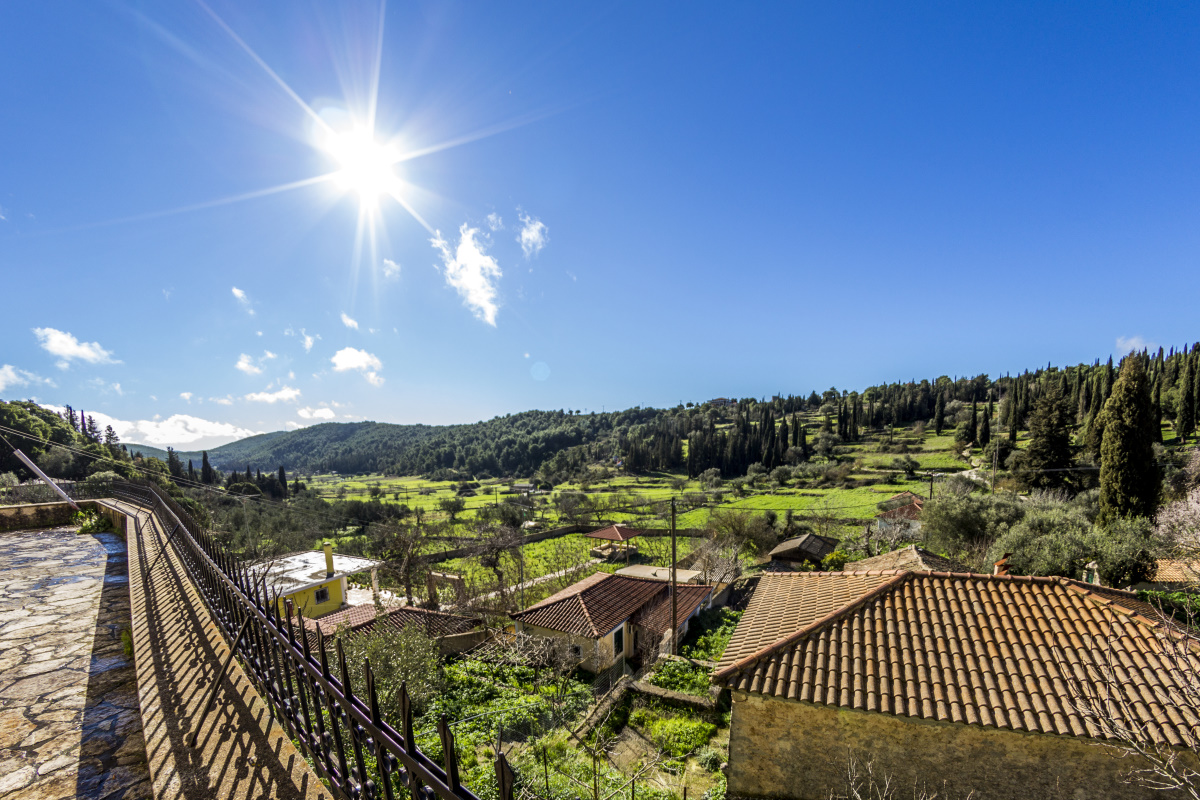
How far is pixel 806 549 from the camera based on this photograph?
31.5m

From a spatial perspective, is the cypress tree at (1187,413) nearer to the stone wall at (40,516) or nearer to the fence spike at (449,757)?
the fence spike at (449,757)

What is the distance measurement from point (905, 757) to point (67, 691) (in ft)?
34.3

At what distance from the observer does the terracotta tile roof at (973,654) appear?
A: 6.86 metres

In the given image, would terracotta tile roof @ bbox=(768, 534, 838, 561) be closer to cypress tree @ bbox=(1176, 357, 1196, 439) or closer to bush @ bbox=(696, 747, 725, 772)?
bush @ bbox=(696, 747, 725, 772)

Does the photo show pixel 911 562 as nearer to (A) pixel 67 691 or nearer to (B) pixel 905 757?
(B) pixel 905 757

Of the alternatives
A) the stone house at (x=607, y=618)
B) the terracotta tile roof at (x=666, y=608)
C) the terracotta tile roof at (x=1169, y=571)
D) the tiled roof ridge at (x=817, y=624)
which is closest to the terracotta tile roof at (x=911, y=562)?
the terracotta tile roof at (x=1169, y=571)

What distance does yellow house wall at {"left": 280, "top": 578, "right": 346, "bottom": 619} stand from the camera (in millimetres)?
23062

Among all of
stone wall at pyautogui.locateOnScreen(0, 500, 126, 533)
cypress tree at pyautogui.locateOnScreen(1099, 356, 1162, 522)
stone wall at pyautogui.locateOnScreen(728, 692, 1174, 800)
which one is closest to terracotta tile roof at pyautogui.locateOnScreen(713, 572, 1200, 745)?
stone wall at pyautogui.locateOnScreen(728, 692, 1174, 800)

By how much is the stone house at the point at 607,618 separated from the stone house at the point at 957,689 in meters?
9.42

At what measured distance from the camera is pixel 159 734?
2.68 meters

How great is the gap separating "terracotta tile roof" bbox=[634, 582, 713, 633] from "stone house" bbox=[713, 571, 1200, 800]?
11.1 meters

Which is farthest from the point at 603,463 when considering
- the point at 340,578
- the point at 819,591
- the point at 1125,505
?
the point at 819,591

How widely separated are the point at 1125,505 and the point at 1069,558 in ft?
29.7

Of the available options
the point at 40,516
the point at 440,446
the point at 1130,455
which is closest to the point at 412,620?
the point at 40,516
